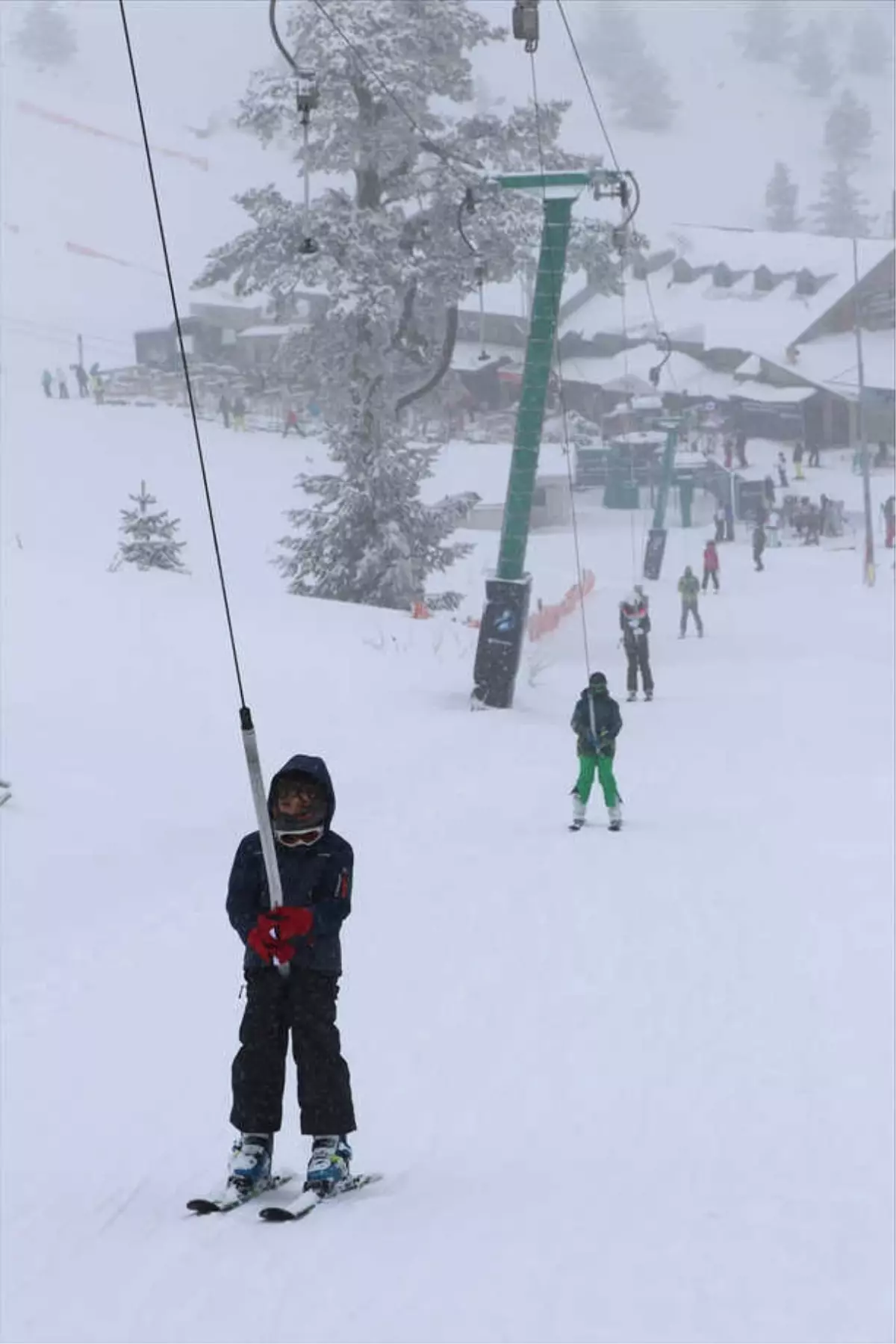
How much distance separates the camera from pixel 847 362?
60.1 metres

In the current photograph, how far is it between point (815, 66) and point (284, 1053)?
8785 cm

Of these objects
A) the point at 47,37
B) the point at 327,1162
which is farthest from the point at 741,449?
the point at 327,1162

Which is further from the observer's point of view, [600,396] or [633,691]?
[600,396]

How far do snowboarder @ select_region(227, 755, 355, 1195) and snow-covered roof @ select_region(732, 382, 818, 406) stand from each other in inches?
2194

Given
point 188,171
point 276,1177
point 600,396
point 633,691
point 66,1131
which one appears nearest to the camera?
point 276,1177

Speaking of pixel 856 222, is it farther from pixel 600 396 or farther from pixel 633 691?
pixel 633 691

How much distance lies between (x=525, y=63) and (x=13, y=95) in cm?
4193

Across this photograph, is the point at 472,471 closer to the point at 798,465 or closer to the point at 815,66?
the point at 798,465

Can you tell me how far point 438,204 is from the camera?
78.6ft

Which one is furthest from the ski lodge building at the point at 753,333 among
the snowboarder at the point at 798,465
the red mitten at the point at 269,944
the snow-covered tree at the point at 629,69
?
the red mitten at the point at 269,944

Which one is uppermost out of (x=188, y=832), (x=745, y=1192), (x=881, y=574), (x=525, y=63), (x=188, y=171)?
(x=525, y=63)

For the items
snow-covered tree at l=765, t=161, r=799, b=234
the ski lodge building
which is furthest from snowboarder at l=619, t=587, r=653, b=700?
snow-covered tree at l=765, t=161, r=799, b=234

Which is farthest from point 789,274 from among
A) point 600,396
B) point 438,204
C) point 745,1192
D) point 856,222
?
point 745,1192

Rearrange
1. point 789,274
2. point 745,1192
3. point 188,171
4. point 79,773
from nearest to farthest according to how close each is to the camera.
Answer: point 79,773, point 745,1192, point 188,171, point 789,274
